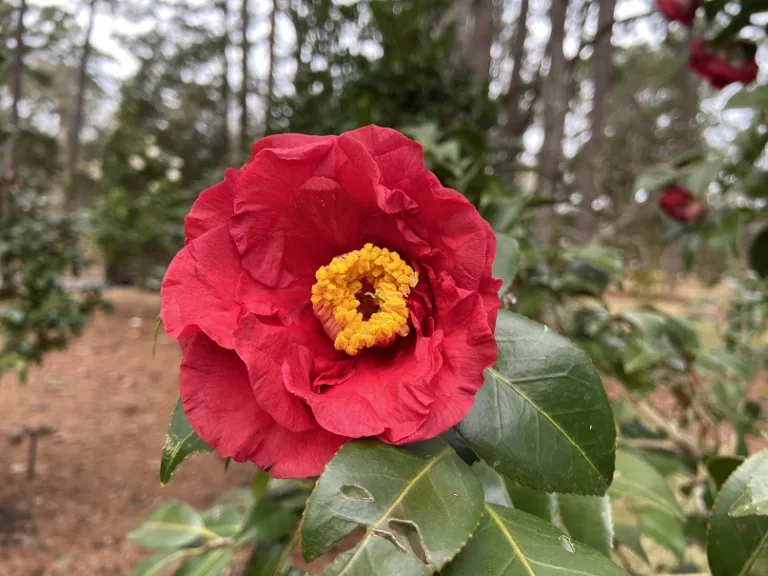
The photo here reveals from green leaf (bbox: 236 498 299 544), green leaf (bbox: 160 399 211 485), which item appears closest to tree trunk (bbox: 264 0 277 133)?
green leaf (bbox: 236 498 299 544)

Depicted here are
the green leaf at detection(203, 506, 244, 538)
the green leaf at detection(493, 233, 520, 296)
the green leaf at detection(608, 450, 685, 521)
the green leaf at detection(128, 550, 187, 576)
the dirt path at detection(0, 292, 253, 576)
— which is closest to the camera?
the green leaf at detection(493, 233, 520, 296)

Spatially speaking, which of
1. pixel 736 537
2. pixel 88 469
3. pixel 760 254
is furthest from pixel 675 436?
pixel 88 469

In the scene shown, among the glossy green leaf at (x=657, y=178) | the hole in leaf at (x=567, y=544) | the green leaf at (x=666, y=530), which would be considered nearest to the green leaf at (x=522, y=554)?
the hole in leaf at (x=567, y=544)

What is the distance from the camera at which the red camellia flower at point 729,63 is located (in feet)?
6.21

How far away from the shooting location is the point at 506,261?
2.62ft

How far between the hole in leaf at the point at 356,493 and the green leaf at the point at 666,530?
1023 millimetres

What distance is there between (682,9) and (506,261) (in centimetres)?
173

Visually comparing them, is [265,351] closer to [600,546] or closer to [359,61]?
[600,546]

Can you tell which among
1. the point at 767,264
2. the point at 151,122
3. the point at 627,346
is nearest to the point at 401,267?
the point at 627,346

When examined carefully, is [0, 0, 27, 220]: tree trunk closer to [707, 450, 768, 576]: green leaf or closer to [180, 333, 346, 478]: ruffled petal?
[180, 333, 346, 478]: ruffled petal

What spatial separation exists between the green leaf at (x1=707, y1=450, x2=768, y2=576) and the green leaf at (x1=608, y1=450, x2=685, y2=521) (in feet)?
0.75

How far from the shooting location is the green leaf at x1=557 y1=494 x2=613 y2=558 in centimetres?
72

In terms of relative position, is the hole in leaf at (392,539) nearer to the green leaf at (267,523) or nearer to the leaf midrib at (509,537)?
the leaf midrib at (509,537)

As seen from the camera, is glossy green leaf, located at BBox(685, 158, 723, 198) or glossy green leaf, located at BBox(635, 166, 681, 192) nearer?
glossy green leaf, located at BBox(685, 158, 723, 198)
